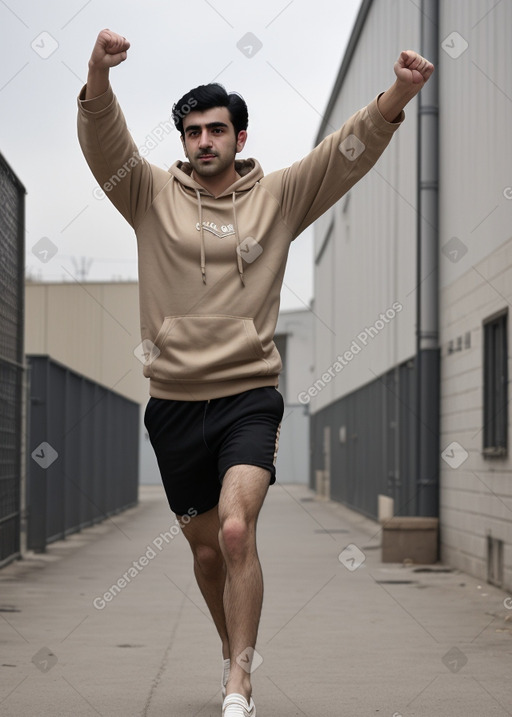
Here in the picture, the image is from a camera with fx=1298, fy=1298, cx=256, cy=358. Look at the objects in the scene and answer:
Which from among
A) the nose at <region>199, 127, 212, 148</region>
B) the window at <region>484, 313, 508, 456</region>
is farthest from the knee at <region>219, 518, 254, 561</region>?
the window at <region>484, 313, 508, 456</region>

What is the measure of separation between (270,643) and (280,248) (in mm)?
2946

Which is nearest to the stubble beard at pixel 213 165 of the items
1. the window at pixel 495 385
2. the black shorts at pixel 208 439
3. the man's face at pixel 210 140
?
the man's face at pixel 210 140

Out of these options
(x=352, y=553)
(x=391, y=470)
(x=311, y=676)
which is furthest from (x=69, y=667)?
(x=391, y=470)

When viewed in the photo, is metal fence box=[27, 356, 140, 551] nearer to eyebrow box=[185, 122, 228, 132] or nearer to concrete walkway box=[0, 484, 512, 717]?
concrete walkway box=[0, 484, 512, 717]

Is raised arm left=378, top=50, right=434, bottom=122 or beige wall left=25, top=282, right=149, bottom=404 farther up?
beige wall left=25, top=282, right=149, bottom=404

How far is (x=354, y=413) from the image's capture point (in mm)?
25719

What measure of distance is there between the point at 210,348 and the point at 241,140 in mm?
806

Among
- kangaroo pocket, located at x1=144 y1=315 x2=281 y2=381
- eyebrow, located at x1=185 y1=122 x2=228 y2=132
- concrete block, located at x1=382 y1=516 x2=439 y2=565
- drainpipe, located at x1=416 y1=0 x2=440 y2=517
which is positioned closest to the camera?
kangaroo pocket, located at x1=144 y1=315 x2=281 y2=381

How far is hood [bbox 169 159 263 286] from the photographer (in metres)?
4.38

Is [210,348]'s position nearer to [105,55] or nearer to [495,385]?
[105,55]

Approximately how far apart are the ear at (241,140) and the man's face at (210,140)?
7 centimetres

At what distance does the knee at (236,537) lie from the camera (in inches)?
162

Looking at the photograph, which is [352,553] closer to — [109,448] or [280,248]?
[109,448]

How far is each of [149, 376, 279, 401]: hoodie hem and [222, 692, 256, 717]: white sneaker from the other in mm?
987
